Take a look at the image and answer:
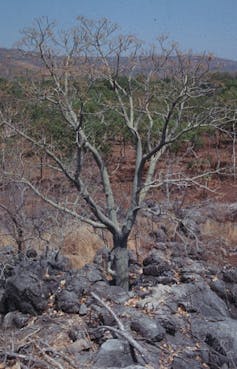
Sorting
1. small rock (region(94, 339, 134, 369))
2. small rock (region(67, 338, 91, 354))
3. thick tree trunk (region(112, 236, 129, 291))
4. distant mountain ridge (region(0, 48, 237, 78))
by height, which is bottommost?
small rock (region(67, 338, 91, 354))

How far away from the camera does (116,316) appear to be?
5.76m

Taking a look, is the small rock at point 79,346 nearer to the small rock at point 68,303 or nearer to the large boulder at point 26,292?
the small rock at point 68,303

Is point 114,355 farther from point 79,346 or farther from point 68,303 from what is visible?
point 68,303

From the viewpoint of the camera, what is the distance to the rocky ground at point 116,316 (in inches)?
222

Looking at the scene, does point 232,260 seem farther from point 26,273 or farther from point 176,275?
point 26,273

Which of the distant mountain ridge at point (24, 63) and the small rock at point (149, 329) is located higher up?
the distant mountain ridge at point (24, 63)

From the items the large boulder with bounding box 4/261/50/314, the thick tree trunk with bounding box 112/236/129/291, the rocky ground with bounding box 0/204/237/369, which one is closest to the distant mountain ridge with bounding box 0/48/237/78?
the rocky ground with bounding box 0/204/237/369

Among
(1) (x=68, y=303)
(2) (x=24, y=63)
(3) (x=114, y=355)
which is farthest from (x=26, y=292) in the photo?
(2) (x=24, y=63)

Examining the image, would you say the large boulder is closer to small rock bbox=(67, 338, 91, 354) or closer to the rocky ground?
the rocky ground

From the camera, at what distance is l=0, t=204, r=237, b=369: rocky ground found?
5.64 m

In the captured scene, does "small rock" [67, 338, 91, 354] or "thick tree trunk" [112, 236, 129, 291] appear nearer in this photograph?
"small rock" [67, 338, 91, 354]

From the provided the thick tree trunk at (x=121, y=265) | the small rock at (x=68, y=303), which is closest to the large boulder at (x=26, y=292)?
the small rock at (x=68, y=303)

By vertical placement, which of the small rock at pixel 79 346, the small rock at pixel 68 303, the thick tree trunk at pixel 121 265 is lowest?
the small rock at pixel 79 346

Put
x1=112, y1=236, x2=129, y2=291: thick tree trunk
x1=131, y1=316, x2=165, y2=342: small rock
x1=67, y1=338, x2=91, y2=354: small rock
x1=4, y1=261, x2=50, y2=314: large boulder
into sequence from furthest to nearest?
x1=112, y1=236, x2=129, y2=291: thick tree trunk < x1=4, y1=261, x2=50, y2=314: large boulder < x1=131, y1=316, x2=165, y2=342: small rock < x1=67, y1=338, x2=91, y2=354: small rock
